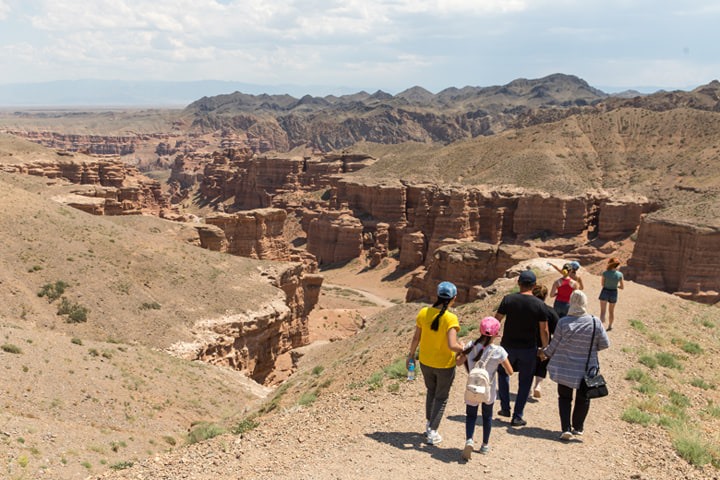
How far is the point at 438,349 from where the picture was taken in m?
8.95

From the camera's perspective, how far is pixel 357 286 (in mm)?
68438

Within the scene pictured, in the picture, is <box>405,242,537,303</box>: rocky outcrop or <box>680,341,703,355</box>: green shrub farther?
<box>405,242,537,303</box>: rocky outcrop

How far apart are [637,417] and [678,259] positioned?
47384mm

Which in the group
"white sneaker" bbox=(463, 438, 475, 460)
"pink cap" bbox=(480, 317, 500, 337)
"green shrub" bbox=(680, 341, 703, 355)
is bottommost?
"green shrub" bbox=(680, 341, 703, 355)

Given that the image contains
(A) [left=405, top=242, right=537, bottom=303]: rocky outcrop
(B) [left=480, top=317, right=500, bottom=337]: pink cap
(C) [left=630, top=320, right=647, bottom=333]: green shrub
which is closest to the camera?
(B) [left=480, top=317, right=500, bottom=337]: pink cap

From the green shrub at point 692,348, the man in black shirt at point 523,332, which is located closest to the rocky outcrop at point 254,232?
the green shrub at point 692,348

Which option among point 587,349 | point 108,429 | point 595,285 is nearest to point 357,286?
point 595,285

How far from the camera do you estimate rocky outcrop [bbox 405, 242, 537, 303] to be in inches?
1625

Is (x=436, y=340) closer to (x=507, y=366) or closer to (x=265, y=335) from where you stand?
(x=507, y=366)

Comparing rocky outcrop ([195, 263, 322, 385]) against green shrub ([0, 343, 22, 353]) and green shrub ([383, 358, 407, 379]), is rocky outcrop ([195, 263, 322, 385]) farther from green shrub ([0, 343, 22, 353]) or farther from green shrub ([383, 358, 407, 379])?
green shrub ([383, 358, 407, 379])

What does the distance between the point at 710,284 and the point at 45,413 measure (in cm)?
4963

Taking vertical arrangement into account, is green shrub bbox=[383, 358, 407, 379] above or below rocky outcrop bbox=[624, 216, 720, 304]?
above

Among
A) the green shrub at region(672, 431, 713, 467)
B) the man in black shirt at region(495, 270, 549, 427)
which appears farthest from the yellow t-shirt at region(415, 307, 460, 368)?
the green shrub at region(672, 431, 713, 467)

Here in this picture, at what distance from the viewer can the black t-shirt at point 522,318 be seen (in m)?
9.79
